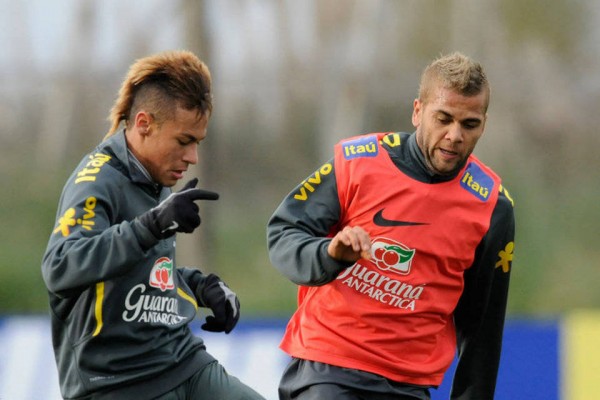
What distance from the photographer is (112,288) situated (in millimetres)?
3912

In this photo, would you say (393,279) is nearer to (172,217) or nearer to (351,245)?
(351,245)

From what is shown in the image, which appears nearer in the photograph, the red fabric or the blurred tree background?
the red fabric

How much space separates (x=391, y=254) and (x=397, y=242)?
48 mm

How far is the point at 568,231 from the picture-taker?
1398 centimetres

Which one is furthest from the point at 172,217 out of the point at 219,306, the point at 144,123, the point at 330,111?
the point at 330,111

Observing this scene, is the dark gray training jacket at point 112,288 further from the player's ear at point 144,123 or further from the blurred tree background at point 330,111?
the blurred tree background at point 330,111

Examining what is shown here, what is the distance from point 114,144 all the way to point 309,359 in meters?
1.02

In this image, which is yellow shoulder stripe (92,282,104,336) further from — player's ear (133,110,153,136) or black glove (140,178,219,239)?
player's ear (133,110,153,136)

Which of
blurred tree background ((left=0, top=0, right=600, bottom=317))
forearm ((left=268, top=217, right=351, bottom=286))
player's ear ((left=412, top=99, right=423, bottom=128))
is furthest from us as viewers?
blurred tree background ((left=0, top=0, right=600, bottom=317))

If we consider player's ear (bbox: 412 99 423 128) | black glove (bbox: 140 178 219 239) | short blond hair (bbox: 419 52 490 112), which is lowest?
black glove (bbox: 140 178 219 239)

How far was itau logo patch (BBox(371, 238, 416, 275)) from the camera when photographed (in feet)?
13.5

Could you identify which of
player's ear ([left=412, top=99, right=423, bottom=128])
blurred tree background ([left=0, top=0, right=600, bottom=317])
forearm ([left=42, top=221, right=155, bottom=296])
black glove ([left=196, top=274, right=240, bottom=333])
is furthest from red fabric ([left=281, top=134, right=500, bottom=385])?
blurred tree background ([left=0, top=0, right=600, bottom=317])

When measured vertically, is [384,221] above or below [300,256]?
above

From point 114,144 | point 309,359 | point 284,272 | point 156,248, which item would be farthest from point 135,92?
point 309,359
